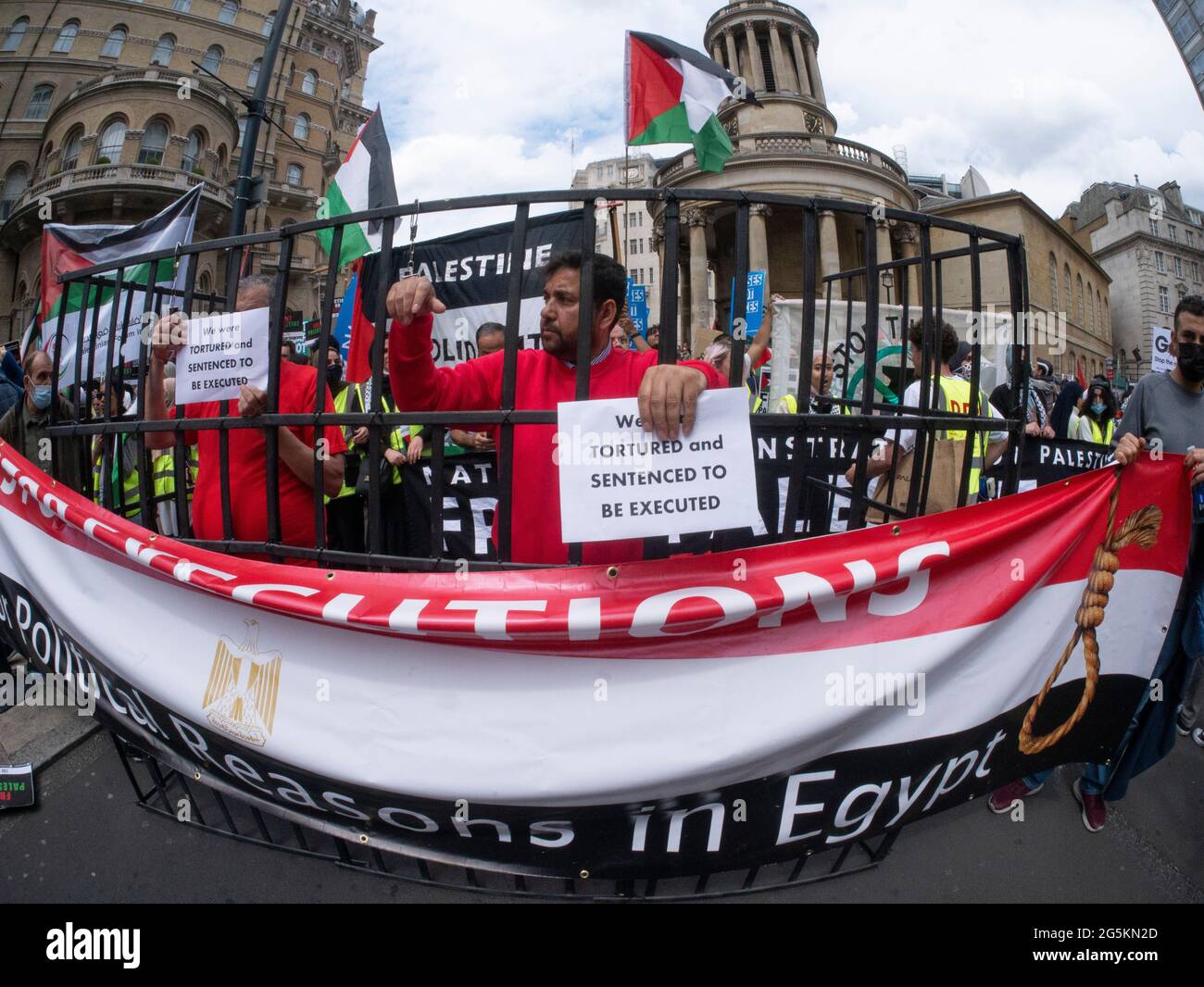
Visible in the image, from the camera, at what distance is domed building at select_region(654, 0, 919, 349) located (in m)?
27.6

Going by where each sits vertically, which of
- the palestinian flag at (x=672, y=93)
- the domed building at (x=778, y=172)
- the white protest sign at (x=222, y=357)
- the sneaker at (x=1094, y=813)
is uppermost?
the domed building at (x=778, y=172)

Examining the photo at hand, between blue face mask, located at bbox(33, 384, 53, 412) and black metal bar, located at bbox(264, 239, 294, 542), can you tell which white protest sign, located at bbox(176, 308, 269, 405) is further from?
blue face mask, located at bbox(33, 384, 53, 412)

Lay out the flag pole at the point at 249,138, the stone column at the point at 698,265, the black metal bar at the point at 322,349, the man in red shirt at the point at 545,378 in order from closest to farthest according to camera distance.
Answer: the man in red shirt at the point at 545,378 → the black metal bar at the point at 322,349 → the flag pole at the point at 249,138 → the stone column at the point at 698,265

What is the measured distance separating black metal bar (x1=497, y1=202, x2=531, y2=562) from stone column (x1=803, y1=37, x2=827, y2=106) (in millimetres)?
46760

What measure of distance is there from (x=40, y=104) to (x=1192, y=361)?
1998 inches

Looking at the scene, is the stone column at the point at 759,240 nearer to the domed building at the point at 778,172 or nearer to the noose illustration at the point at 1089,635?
the domed building at the point at 778,172

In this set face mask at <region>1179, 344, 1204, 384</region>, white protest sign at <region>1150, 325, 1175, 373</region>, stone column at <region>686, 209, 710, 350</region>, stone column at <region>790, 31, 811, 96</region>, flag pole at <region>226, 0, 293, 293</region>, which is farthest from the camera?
stone column at <region>790, 31, 811, 96</region>

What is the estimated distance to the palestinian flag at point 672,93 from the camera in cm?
465

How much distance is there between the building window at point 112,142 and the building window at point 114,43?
10308 mm

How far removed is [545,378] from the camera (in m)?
2.13

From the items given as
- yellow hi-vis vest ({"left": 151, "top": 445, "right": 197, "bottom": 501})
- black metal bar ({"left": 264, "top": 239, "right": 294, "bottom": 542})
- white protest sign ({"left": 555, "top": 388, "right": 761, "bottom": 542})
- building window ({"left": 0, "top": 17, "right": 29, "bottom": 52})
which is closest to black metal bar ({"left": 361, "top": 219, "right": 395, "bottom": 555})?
black metal bar ({"left": 264, "top": 239, "right": 294, "bottom": 542})

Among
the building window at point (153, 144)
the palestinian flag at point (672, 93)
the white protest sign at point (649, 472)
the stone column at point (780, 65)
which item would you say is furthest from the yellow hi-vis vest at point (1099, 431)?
the stone column at point (780, 65)

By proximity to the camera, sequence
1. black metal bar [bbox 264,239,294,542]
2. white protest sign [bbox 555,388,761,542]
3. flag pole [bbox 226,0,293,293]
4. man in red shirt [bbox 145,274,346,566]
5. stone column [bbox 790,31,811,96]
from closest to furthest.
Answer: white protest sign [bbox 555,388,761,542]
black metal bar [bbox 264,239,294,542]
man in red shirt [bbox 145,274,346,566]
flag pole [bbox 226,0,293,293]
stone column [bbox 790,31,811,96]
